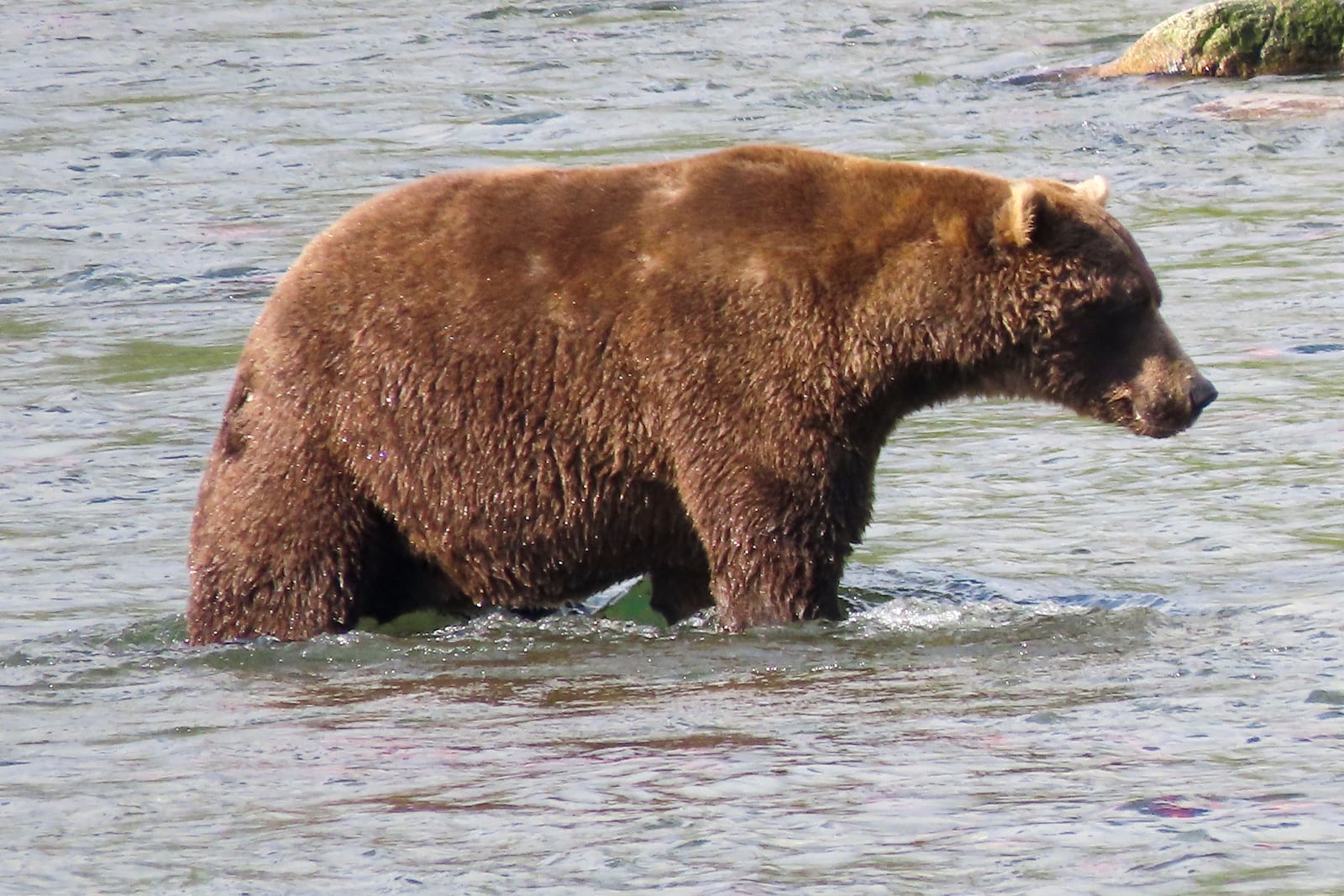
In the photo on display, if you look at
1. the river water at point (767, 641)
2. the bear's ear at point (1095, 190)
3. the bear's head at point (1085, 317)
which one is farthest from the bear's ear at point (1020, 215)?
the river water at point (767, 641)

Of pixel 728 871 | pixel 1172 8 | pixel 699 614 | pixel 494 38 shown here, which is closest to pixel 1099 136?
pixel 1172 8

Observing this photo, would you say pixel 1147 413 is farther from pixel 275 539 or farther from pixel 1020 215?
pixel 275 539

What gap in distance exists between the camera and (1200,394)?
7.96 m

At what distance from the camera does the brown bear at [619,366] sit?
753 centimetres

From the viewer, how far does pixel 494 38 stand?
75.9ft

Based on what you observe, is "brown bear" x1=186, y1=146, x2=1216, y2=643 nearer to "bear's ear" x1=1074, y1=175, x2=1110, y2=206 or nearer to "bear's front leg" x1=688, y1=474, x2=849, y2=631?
"bear's front leg" x1=688, y1=474, x2=849, y2=631

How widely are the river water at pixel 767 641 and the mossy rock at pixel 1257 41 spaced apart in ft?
1.35

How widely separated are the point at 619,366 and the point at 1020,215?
4.31ft

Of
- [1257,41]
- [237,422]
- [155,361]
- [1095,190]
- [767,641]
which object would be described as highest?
[1095,190]

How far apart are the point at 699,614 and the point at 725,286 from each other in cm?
120

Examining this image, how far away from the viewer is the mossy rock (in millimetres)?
18859

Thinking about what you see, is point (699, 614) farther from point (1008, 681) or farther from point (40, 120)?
point (40, 120)

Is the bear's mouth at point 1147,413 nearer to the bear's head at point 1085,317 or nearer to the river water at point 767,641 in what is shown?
the bear's head at point 1085,317

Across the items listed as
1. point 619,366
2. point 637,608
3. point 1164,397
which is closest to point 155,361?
point 637,608
